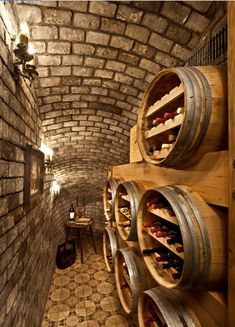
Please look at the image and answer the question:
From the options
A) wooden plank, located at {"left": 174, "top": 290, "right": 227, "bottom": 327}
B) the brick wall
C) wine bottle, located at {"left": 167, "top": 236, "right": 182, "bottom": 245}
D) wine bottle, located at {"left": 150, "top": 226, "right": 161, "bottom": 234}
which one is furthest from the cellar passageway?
wooden plank, located at {"left": 174, "top": 290, "right": 227, "bottom": 327}

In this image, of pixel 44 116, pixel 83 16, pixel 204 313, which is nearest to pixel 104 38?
pixel 83 16

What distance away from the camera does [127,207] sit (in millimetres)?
2582

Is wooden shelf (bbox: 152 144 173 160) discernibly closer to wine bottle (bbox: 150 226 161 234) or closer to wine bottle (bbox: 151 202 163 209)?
wine bottle (bbox: 151 202 163 209)

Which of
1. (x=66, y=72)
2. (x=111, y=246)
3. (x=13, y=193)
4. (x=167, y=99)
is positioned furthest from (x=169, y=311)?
(x=66, y=72)

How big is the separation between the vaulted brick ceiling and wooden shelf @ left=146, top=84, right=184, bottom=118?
0.99 metres

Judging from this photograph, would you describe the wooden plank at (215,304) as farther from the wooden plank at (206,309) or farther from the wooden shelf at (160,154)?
the wooden shelf at (160,154)

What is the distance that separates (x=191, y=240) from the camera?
91cm

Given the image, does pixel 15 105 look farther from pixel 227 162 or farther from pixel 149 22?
pixel 227 162

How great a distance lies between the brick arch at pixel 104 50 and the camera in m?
1.77

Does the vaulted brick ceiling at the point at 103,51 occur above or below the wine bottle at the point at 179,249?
above

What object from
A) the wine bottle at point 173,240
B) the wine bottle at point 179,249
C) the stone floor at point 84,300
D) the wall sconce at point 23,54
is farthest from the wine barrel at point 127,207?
the stone floor at point 84,300

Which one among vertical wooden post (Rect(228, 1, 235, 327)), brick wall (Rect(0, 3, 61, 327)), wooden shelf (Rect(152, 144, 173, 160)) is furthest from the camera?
brick wall (Rect(0, 3, 61, 327))

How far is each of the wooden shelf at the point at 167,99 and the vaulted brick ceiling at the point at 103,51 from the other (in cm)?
99

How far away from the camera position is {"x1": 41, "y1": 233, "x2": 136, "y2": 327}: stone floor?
3301 millimetres
